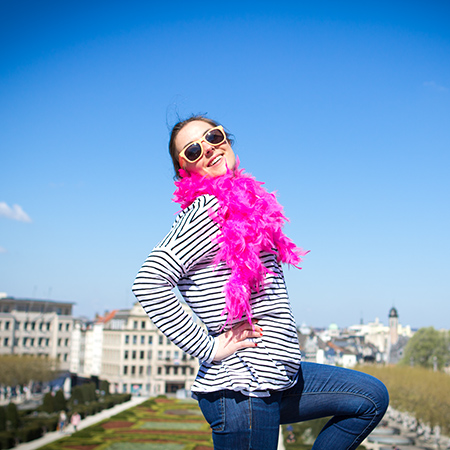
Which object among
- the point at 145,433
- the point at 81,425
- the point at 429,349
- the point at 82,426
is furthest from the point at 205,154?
the point at 429,349

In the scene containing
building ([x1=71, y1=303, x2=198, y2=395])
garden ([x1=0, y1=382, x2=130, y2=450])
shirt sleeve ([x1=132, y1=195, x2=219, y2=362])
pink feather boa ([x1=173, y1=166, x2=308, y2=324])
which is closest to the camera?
shirt sleeve ([x1=132, y1=195, x2=219, y2=362])

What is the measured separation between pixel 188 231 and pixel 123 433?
119 ft

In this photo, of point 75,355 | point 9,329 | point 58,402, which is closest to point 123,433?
point 58,402

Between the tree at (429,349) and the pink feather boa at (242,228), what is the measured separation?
6440cm

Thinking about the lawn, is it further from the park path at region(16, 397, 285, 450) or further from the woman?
the woman

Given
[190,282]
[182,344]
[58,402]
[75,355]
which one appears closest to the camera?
[182,344]

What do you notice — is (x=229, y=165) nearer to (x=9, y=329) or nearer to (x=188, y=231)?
(x=188, y=231)

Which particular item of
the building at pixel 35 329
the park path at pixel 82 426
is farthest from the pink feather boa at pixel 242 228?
the building at pixel 35 329

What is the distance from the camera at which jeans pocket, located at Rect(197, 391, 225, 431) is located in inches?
99.8

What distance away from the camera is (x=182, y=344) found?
97.3 inches

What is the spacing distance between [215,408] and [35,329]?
68.6 m

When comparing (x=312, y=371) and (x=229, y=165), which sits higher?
(x=229, y=165)

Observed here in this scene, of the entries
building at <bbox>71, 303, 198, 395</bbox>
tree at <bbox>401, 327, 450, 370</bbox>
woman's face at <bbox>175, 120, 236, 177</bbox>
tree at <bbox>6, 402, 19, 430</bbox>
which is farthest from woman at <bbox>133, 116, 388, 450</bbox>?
tree at <bbox>401, 327, 450, 370</bbox>

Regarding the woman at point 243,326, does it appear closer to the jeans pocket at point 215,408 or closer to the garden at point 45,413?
the jeans pocket at point 215,408
